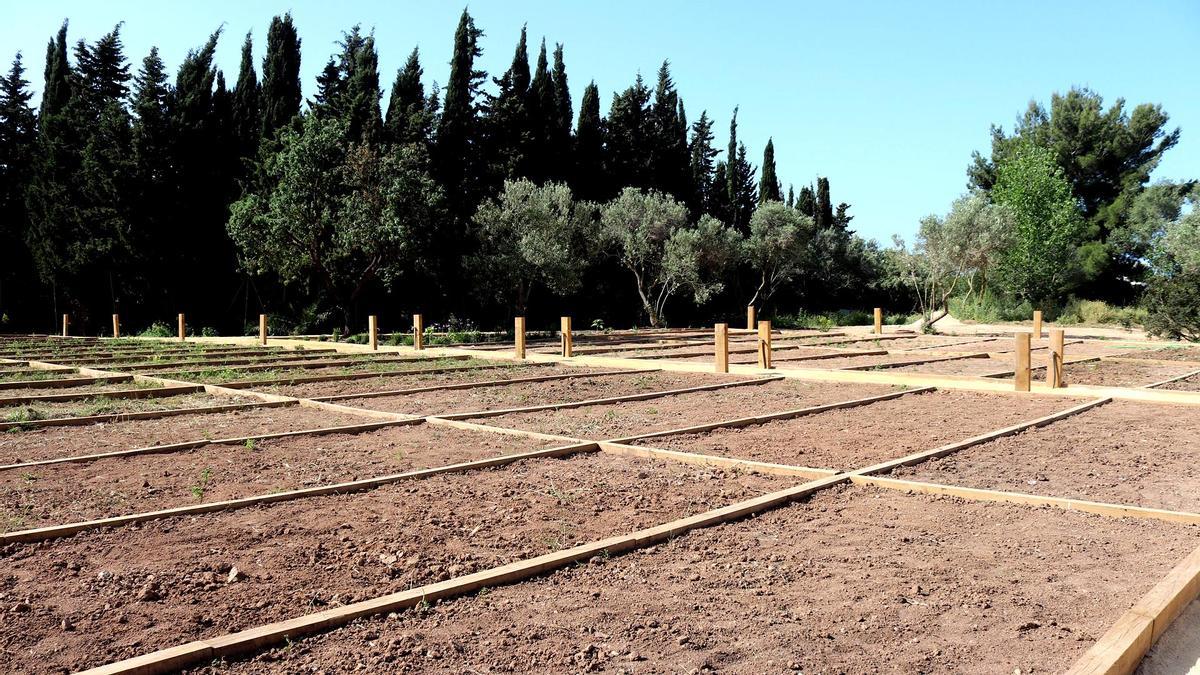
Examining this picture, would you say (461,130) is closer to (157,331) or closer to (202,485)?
(157,331)

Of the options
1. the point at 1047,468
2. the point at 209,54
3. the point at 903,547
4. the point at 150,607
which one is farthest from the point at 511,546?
the point at 209,54

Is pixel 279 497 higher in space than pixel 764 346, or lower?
lower

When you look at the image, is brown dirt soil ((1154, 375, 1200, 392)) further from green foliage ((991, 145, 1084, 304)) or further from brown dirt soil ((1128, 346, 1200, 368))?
green foliage ((991, 145, 1084, 304))

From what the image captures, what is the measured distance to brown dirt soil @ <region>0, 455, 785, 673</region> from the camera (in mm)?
3156

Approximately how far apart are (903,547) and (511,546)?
1.88 m

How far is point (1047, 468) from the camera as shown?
606cm

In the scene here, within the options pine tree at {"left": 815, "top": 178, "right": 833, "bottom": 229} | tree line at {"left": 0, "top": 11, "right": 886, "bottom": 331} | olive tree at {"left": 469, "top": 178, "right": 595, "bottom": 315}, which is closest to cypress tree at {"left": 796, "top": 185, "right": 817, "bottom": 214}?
pine tree at {"left": 815, "top": 178, "right": 833, "bottom": 229}

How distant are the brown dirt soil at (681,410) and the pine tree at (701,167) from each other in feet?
93.0

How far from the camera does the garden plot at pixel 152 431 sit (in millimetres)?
6805

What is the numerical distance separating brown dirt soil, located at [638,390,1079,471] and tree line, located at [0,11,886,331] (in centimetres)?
1628

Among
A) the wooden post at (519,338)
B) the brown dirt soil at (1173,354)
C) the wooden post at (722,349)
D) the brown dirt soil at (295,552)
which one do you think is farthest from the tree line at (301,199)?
the brown dirt soil at (295,552)

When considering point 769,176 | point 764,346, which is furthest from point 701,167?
point 764,346

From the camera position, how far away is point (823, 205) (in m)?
45.1

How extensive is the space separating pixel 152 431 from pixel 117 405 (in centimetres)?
207
